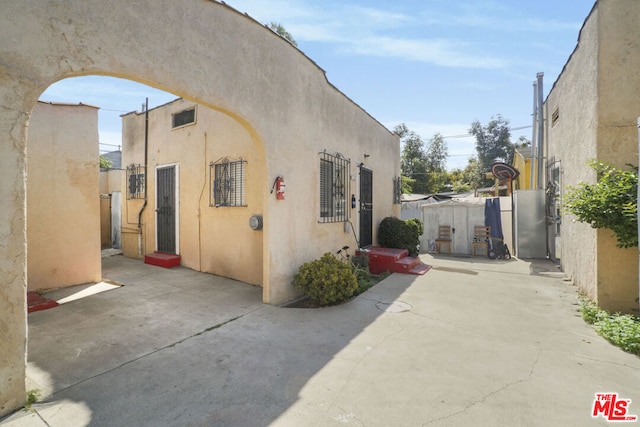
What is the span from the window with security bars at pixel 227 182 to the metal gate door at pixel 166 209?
1576 millimetres

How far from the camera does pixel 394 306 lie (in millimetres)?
4801

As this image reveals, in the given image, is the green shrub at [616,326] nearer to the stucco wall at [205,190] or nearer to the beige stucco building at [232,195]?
the beige stucco building at [232,195]

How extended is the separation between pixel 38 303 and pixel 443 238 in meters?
11.4

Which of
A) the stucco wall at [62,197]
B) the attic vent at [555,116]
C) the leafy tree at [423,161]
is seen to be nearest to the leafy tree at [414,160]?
the leafy tree at [423,161]

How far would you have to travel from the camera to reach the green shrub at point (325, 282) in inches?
187

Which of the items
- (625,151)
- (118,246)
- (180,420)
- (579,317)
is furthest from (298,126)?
(118,246)

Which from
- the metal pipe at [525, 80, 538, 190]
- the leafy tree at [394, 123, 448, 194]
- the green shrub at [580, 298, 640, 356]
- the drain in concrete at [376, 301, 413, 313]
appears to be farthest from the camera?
the leafy tree at [394, 123, 448, 194]

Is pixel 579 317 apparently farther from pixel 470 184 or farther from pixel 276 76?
pixel 470 184

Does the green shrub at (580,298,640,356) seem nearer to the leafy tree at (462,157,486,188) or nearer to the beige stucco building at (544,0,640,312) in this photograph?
the beige stucco building at (544,0,640,312)

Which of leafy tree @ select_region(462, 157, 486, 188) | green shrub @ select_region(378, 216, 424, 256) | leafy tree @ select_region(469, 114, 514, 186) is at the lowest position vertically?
green shrub @ select_region(378, 216, 424, 256)

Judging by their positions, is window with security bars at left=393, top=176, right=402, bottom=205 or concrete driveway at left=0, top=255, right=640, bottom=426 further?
window with security bars at left=393, top=176, right=402, bottom=205

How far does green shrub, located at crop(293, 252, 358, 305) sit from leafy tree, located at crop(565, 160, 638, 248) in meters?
3.71

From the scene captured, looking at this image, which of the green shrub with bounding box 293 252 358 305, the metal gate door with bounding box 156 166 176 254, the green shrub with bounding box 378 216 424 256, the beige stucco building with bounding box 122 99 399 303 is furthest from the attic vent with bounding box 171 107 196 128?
the green shrub with bounding box 378 216 424 256

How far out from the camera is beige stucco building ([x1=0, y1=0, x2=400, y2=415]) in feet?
7.04
